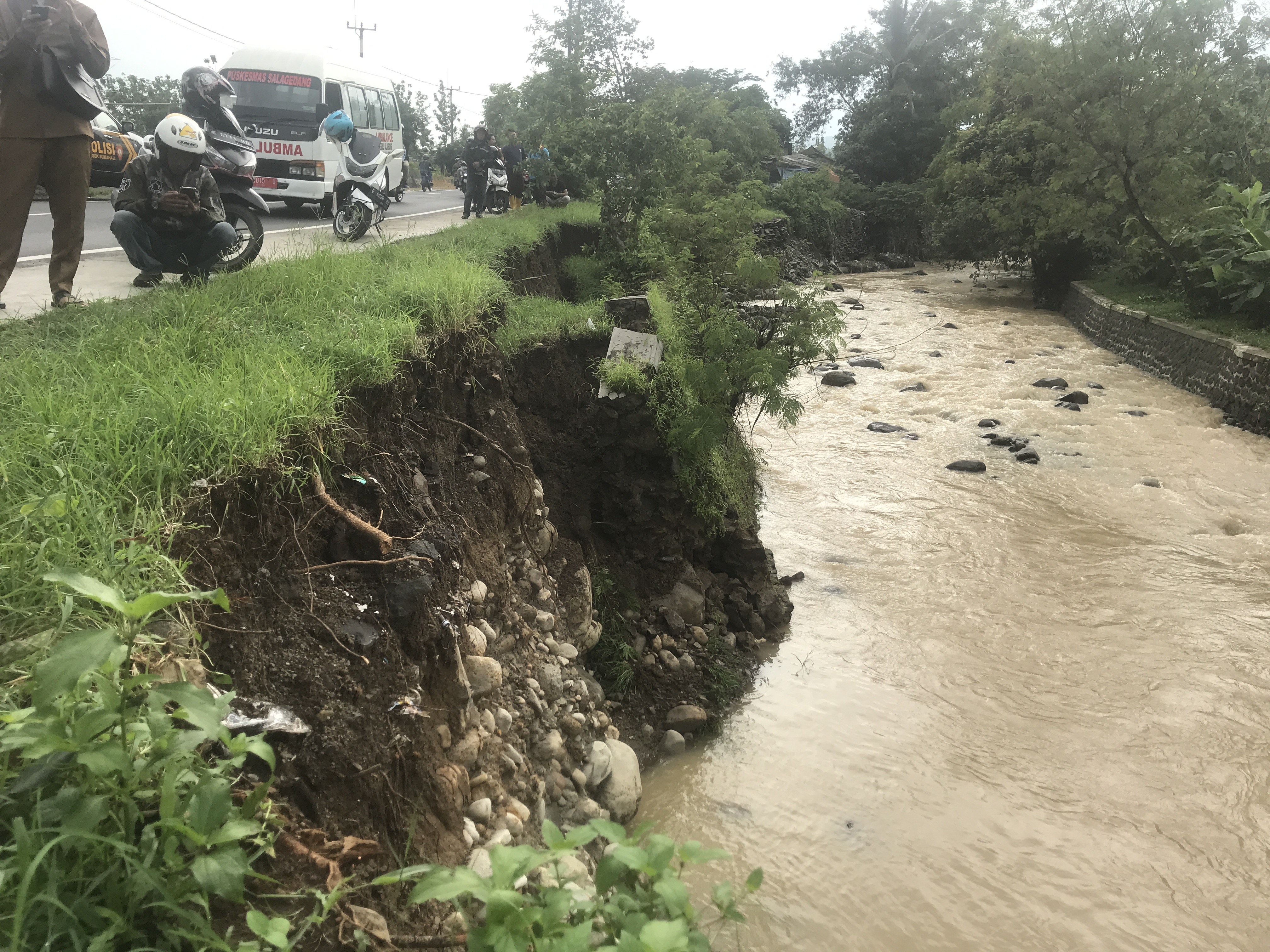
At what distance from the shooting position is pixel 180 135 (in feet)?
18.0

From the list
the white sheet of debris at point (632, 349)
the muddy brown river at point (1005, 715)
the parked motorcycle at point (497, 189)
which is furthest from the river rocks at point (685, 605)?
the parked motorcycle at point (497, 189)

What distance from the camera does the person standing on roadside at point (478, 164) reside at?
48.1ft

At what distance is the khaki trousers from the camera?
4.83 meters

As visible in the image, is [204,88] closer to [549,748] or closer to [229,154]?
[229,154]

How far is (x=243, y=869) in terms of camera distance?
157cm

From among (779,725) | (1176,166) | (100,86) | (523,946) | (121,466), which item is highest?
(1176,166)

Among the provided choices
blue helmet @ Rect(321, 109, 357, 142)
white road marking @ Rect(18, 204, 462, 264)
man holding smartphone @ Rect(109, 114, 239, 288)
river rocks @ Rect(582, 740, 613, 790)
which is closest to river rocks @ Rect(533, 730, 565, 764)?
river rocks @ Rect(582, 740, 613, 790)

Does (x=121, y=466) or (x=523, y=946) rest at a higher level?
(x=121, y=466)

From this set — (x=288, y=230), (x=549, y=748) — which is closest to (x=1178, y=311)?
(x=288, y=230)

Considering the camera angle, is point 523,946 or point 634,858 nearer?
point 523,946

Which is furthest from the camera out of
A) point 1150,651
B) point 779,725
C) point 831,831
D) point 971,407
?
point 971,407

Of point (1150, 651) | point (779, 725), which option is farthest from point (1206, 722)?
point (779, 725)

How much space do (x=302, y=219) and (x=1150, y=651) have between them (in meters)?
13.2

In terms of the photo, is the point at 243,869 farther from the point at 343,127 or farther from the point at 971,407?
the point at 971,407
